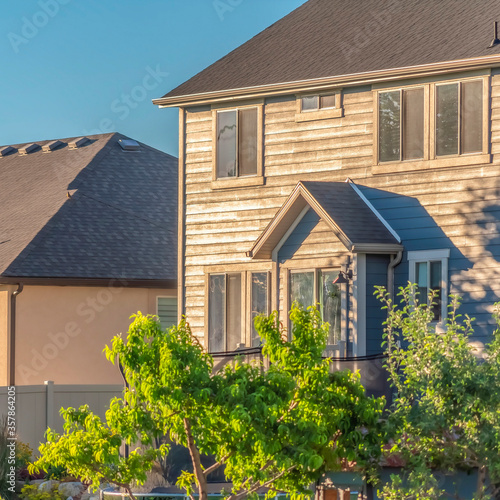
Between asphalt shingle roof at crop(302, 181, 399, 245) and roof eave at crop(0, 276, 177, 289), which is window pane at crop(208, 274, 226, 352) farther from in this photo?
roof eave at crop(0, 276, 177, 289)

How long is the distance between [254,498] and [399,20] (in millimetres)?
11063

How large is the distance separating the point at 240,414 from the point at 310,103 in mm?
9179

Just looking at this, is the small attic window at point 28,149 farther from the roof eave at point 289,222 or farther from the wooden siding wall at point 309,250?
the wooden siding wall at point 309,250

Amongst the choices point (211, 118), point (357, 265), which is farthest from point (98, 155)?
point (357, 265)

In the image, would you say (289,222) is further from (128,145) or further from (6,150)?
(6,150)

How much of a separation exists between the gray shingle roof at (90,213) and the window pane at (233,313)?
5.32 meters

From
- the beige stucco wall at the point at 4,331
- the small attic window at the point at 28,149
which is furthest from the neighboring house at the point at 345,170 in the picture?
the small attic window at the point at 28,149

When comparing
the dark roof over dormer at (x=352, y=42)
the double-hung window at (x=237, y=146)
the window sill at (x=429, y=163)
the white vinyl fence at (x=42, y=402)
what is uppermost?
the dark roof over dormer at (x=352, y=42)

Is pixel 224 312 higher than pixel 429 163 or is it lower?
lower

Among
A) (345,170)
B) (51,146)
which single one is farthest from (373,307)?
(51,146)

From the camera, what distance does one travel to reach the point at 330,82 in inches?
747

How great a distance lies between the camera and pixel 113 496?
1639cm

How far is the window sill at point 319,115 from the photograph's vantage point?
19203mm

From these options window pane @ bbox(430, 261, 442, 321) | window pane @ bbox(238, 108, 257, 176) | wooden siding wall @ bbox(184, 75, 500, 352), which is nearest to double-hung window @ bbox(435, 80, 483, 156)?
wooden siding wall @ bbox(184, 75, 500, 352)
